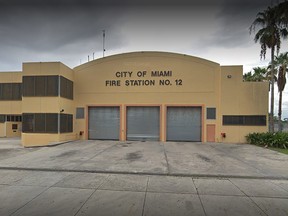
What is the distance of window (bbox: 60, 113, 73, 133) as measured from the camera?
16369mm

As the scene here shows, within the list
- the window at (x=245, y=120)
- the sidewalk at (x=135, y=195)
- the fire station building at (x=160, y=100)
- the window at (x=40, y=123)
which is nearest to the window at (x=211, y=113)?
the fire station building at (x=160, y=100)

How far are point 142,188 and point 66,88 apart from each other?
1400cm

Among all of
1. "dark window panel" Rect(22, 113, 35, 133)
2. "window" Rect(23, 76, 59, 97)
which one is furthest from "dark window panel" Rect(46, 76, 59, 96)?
"dark window panel" Rect(22, 113, 35, 133)

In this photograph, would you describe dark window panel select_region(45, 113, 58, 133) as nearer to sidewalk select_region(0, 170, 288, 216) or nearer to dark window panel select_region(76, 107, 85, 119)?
dark window panel select_region(76, 107, 85, 119)

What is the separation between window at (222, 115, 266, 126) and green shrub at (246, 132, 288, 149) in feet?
3.77

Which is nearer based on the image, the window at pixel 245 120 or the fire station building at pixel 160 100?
the window at pixel 245 120

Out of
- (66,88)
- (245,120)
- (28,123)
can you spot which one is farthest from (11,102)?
(245,120)

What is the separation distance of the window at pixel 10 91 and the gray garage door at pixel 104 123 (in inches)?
353

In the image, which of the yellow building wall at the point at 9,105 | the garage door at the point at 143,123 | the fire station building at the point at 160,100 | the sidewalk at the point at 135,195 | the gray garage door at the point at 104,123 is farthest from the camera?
the yellow building wall at the point at 9,105

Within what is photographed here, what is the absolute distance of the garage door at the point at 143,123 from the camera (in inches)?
733

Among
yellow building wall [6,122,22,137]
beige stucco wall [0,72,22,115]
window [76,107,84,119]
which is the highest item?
beige stucco wall [0,72,22,115]

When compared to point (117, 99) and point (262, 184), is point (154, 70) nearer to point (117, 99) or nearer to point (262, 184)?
point (117, 99)

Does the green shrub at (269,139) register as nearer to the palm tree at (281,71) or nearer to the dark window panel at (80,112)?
the palm tree at (281,71)

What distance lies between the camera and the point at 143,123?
61.4ft
